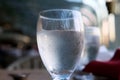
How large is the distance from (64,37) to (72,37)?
0.01 meters

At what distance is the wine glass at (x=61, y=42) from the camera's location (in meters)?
0.49

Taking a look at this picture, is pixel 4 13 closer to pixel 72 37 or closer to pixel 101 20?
pixel 101 20

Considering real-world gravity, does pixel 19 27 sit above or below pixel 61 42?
below

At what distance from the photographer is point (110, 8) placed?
0.83 metres

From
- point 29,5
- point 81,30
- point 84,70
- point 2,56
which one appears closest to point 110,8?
A: point 84,70

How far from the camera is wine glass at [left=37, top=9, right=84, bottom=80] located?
1.61 feet

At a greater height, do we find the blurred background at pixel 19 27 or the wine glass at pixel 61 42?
the wine glass at pixel 61 42

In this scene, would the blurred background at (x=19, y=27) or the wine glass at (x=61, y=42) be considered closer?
the wine glass at (x=61, y=42)

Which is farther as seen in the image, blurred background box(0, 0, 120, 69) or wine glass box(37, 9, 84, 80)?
blurred background box(0, 0, 120, 69)

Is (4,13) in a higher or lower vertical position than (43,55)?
lower

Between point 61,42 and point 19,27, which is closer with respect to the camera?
point 61,42

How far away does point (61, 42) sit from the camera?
490 mm

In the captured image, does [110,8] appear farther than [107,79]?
Yes

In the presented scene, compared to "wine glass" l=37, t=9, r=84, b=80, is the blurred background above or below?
below
